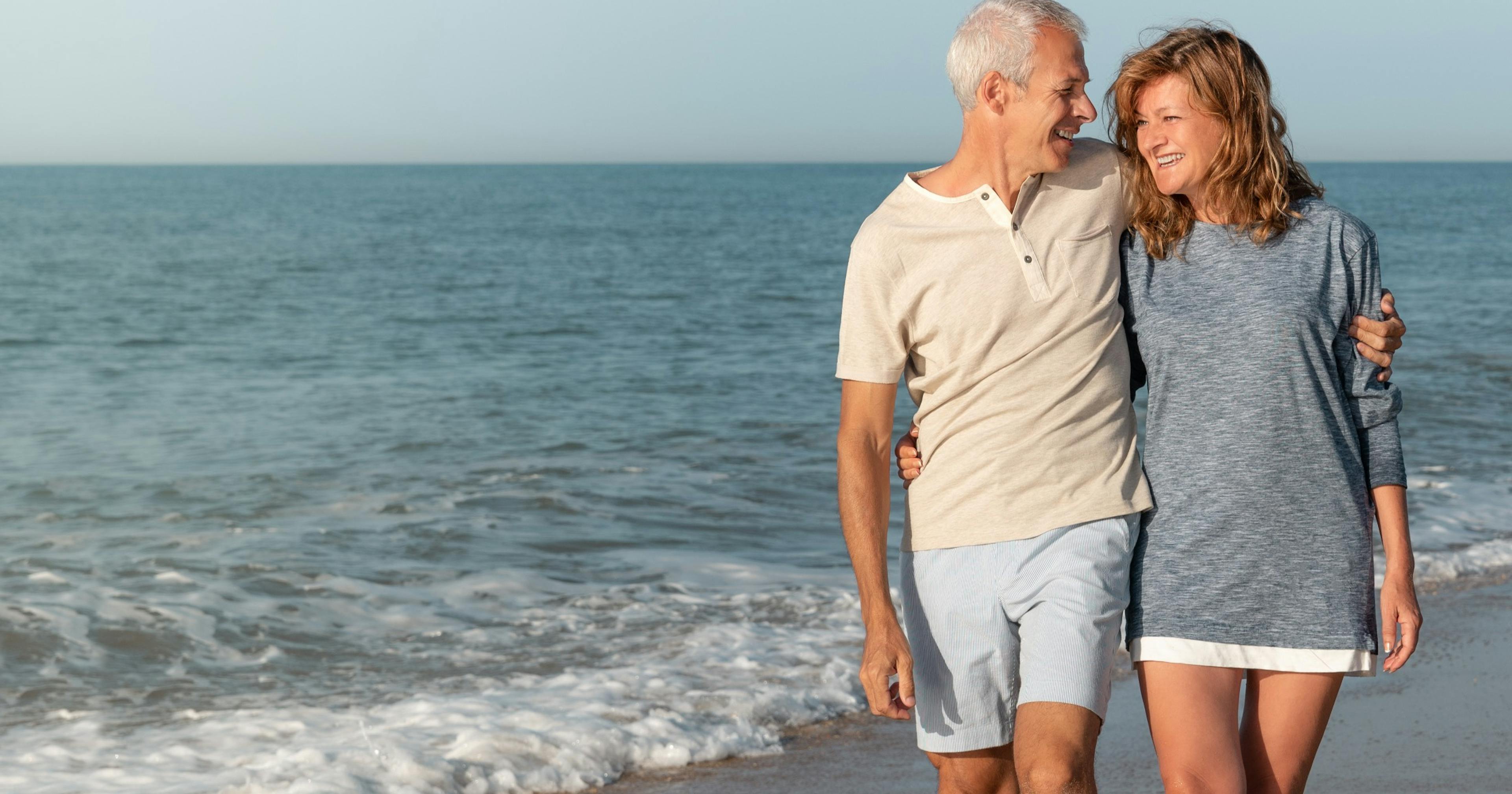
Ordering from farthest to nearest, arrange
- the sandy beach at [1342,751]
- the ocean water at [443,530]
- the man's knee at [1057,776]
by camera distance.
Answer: the ocean water at [443,530] → the sandy beach at [1342,751] → the man's knee at [1057,776]

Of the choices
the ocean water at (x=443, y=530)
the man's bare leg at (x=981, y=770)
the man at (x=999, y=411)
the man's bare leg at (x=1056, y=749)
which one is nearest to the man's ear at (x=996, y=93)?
the man at (x=999, y=411)

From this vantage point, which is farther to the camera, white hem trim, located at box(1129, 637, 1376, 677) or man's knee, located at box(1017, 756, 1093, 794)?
white hem trim, located at box(1129, 637, 1376, 677)

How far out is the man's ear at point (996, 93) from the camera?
2561mm

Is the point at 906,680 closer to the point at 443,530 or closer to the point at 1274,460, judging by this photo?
the point at 1274,460

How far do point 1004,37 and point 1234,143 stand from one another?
478 mm

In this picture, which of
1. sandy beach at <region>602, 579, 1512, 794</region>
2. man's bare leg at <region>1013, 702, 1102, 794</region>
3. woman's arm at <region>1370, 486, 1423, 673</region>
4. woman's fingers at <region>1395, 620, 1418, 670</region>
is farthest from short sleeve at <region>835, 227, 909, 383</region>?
sandy beach at <region>602, 579, 1512, 794</region>

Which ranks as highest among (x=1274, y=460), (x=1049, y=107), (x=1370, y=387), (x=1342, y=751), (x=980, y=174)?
(x=1049, y=107)

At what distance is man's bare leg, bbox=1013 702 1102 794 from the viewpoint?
2.30 m

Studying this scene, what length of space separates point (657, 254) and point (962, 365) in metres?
32.2

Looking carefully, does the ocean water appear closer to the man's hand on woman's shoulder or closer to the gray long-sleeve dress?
the gray long-sleeve dress

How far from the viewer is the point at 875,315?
8.38 ft

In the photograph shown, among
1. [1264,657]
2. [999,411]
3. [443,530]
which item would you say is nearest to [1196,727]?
[1264,657]

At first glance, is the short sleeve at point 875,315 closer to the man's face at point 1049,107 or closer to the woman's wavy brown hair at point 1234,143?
the man's face at point 1049,107

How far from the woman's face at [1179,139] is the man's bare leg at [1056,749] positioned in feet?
3.28
